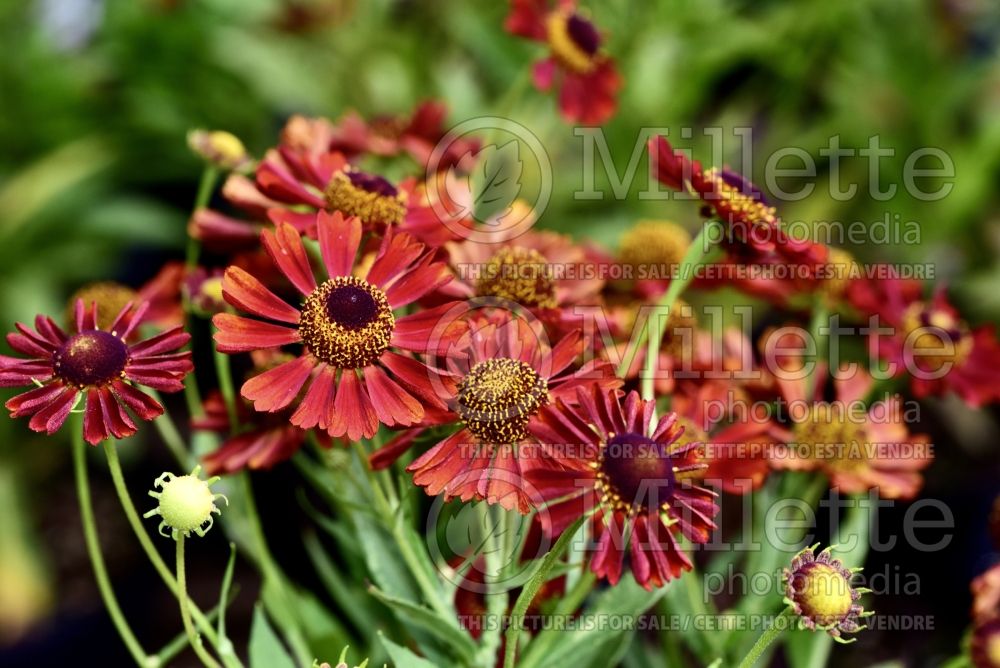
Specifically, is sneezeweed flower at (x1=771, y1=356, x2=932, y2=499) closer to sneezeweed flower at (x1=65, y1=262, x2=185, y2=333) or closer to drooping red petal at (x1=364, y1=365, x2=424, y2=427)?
drooping red petal at (x1=364, y1=365, x2=424, y2=427)

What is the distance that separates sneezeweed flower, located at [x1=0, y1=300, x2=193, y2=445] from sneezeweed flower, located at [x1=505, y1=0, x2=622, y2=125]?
453mm

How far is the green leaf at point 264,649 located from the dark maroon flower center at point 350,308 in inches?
7.6

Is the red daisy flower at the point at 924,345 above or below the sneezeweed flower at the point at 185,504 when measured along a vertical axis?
above

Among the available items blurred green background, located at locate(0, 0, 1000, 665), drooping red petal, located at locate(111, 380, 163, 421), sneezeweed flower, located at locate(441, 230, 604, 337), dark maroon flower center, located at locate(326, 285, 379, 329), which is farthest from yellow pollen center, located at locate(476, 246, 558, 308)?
blurred green background, located at locate(0, 0, 1000, 665)

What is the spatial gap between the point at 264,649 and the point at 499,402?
227 mm

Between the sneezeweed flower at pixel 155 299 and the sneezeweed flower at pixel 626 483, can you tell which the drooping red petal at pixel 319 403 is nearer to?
the sneezeweed flower at pixel 626 483

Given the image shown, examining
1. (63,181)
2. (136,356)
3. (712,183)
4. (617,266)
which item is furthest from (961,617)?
(63,181)

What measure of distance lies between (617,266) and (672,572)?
329mm

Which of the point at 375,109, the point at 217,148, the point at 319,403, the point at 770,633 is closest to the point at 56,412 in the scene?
the point at 319,403

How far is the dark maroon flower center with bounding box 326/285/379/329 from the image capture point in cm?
51

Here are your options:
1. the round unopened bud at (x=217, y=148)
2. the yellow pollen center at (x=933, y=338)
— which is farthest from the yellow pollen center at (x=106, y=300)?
the yellow pollen center at (x=933, y=338)

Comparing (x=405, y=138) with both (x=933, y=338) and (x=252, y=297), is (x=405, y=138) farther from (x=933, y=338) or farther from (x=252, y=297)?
(x=933, y=338)

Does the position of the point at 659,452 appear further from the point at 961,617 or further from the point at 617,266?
the point at 961,617

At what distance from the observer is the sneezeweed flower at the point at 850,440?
0.66 meters
